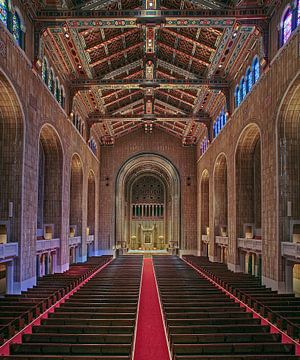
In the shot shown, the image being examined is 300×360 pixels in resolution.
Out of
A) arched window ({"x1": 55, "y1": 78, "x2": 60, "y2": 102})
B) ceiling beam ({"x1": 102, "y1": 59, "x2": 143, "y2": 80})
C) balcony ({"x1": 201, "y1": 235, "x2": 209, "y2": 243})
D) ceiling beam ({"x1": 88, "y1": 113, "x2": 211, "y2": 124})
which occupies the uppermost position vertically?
ceiling beam ({"x1": 102, "y1": 59, "x2": 143, "y2": 80})

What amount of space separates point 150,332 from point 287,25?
1246cm

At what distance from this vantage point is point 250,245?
21.3 m

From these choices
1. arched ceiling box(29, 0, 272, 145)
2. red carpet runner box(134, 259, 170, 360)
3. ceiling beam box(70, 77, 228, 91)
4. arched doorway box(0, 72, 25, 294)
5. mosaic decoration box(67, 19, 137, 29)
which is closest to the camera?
red carpet runner box(134, 259, 170, 360)

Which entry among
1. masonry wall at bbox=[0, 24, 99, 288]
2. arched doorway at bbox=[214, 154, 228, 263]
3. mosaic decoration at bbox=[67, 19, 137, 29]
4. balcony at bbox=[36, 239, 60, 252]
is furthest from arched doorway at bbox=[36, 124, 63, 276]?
arched doorway at bbox=[214, 154, 228, 263]

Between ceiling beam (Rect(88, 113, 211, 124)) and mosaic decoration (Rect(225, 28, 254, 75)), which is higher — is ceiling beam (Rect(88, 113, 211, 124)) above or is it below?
below

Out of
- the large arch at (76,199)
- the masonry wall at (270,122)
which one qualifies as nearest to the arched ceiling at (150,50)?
the masonry wall at (270,122)

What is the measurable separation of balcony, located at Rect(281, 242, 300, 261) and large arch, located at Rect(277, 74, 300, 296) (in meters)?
0.35

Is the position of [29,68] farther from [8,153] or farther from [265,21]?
[265,21]

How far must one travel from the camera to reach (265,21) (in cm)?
1769

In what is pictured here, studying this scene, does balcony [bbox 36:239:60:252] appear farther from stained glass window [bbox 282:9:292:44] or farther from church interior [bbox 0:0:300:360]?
stained glass window [bbox 282:9:292:44]

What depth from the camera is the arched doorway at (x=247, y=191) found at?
23297 mm

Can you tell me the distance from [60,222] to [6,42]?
1144cm

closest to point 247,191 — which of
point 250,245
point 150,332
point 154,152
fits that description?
point 250,245

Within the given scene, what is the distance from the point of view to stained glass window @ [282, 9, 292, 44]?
15469 millimetres
